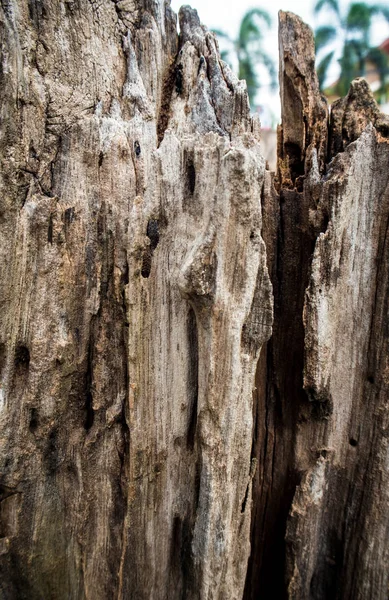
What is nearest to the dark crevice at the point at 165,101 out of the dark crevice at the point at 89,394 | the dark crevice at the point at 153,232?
the dark crevice at the point at 153,232

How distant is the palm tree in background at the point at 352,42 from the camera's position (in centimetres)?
2442

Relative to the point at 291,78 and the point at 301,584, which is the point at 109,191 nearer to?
the point at 291,78

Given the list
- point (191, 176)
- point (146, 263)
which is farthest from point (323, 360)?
point (191, 176)

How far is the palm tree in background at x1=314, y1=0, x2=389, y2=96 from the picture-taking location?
961 inches

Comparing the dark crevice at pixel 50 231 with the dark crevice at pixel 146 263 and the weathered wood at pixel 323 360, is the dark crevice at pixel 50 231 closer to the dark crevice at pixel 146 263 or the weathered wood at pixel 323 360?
the dark crevice at pixel 146 263

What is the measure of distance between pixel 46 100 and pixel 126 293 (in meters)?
1.20

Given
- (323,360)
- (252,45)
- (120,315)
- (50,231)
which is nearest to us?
(50,231)

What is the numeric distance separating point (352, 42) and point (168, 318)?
98.2ft

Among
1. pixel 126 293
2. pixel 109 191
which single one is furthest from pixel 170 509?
pixel 109 191

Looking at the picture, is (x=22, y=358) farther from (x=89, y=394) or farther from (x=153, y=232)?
(x=153, y=232)

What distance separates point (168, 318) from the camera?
2.29 m

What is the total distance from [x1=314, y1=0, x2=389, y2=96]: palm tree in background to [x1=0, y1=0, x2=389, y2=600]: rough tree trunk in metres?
25.2

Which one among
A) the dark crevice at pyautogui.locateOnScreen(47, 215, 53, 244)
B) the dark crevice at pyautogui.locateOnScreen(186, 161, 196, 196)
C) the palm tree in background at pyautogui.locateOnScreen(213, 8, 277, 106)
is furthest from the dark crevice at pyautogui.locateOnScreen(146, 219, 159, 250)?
the palm tree in background at pyautogui.locateOnScreen(213, 8, 277, 106)

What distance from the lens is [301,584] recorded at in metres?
2.57
